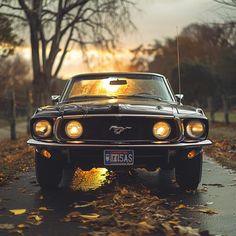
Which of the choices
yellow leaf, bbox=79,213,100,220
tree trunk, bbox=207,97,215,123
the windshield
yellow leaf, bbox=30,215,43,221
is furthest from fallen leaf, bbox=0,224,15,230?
tree trunk, bbox=207,97,215,123

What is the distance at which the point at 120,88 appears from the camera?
784cm

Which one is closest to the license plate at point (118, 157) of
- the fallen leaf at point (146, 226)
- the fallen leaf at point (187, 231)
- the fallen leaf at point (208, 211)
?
the fallen leaf at point (208, 211)

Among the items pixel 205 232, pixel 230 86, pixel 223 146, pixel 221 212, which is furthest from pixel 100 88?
pixel 230 86

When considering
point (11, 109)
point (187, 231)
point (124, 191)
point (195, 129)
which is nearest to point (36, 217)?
point (124, 191)

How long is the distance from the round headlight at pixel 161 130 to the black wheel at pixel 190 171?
55cm

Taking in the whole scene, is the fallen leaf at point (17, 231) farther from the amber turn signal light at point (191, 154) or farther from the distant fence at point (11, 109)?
the distant fence at point (11, 109)

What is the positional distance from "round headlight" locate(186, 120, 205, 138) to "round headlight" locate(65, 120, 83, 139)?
4.31 ft

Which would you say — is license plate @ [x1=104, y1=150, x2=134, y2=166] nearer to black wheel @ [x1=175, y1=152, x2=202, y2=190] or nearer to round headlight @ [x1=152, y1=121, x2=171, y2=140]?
round headlight @ [x1=152, y1=121, x2=171, y2=140]

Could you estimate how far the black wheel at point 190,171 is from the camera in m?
6.64

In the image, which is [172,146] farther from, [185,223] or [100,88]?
[100,88]

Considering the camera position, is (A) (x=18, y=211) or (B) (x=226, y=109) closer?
(A) (x=18, y=211)

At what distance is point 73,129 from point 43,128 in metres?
0.39

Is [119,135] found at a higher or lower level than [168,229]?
higher

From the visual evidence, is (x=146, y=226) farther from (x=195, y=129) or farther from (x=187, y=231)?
(x=195, y=129)
